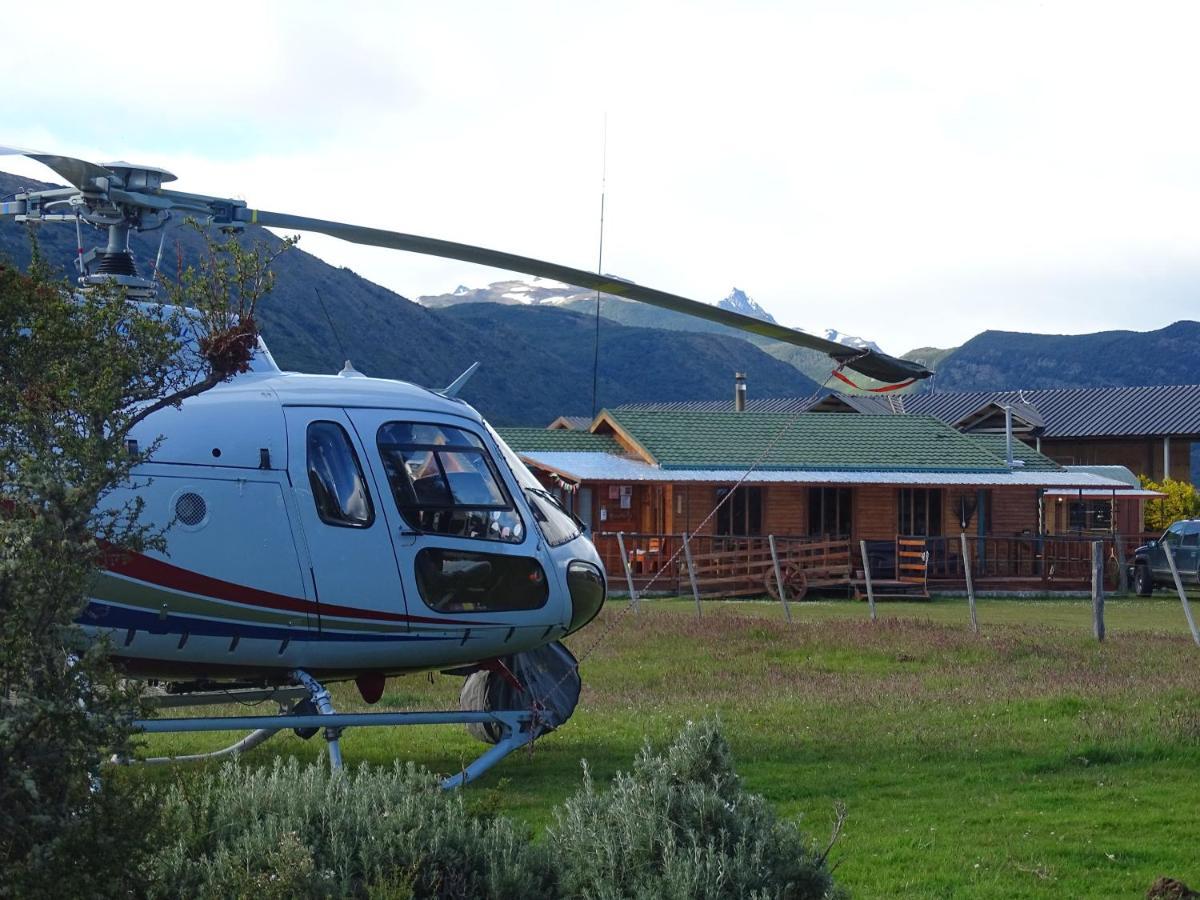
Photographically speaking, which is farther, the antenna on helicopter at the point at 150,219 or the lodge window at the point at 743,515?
the lodge window at the point at 743,515

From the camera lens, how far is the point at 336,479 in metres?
9.50

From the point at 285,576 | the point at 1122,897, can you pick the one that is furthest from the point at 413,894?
the point at 285,576

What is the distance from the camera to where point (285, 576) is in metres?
9.19

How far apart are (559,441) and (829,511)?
7.34m

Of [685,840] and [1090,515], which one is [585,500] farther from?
[685,840]

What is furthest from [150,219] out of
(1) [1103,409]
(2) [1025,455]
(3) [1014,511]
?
(1) [1103,409]

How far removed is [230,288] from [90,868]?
7.81ft

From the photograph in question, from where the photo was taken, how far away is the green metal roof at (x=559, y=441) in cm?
3734

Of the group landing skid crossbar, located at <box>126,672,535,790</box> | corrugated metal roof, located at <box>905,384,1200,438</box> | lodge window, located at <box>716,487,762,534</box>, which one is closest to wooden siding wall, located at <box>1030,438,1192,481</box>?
corrugated metal roof, located at <box>905,384,1200,438</box>

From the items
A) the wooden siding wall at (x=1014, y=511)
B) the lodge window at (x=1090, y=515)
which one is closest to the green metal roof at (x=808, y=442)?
the wooden siding wall at (x=1014, y=511)

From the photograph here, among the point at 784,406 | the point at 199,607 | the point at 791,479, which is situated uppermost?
the point at 784,406

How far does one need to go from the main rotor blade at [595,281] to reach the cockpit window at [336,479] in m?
1.39

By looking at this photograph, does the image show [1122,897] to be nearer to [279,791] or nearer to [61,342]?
[279,791]

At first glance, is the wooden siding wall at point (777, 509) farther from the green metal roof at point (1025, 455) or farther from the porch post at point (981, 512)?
the green metal roof at point (1025, 455)
